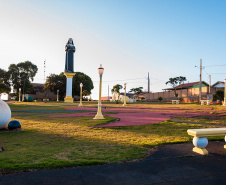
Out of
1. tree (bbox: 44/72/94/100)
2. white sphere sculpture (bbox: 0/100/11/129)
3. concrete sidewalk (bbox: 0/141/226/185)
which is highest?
tree (bbox: 44/72/94/100)

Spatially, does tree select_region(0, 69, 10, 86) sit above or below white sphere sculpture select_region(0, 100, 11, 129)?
above

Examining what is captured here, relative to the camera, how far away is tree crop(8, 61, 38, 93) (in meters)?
70.2

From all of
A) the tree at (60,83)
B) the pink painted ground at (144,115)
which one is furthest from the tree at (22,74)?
the pink painted ground at (144,115)

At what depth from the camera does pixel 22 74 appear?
72062mm

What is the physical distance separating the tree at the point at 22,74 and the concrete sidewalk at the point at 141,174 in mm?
72422

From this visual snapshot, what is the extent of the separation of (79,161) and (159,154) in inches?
75.7

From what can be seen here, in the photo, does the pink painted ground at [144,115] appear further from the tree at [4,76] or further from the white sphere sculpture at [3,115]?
the tree at [4,76]

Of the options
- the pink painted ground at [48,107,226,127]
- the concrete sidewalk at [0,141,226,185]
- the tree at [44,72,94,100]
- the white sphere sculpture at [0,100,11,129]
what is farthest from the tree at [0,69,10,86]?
the concrete sidewalk at [0,141,226,185]

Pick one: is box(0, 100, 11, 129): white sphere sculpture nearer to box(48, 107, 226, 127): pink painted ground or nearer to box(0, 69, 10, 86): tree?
box(48, 107, 226, 127): pink painted ground

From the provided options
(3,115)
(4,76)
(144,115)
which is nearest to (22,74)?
(4,76)

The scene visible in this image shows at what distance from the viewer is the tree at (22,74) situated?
70250mm

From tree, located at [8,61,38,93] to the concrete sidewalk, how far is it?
72.4m

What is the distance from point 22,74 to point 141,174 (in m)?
78.0

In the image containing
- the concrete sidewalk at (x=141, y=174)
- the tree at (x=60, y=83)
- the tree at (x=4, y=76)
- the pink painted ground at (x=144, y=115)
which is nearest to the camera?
the concrete sidewalk at (x=141, y=174)
